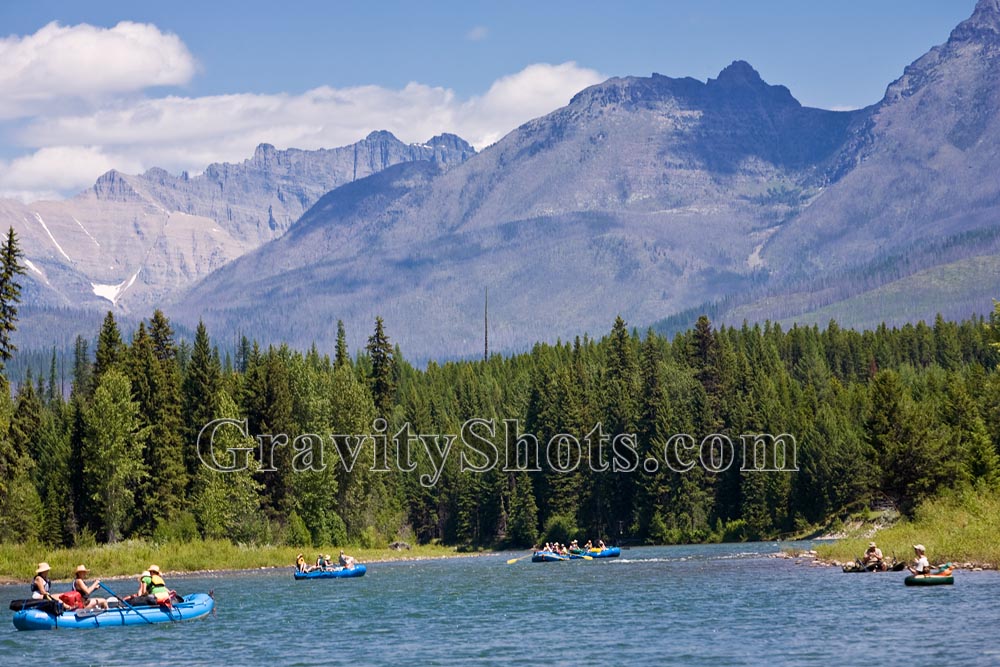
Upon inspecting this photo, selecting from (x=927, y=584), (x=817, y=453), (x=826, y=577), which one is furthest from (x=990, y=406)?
(x=927, y=584)

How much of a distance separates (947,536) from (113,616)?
48.7 m

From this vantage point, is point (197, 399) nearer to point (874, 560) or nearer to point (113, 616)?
point (113, 616)

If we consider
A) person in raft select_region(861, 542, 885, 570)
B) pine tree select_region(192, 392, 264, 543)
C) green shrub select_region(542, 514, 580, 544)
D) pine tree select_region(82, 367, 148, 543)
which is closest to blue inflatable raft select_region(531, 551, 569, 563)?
pine tree select_region(192, 392, 264, 543)

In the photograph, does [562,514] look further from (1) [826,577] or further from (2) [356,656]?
(2) [356,656]

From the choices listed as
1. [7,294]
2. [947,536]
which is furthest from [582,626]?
[7,294]

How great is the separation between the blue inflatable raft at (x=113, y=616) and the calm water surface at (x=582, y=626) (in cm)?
55

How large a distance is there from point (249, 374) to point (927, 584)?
7215 cm

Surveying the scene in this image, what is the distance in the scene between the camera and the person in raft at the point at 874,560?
81.1 meters

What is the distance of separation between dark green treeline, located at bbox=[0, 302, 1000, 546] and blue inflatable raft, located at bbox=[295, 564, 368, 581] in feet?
53.0

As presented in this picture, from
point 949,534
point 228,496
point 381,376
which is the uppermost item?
point 381,376

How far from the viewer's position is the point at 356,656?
5547cm

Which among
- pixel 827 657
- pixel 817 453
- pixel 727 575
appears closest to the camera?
pixel 827 657

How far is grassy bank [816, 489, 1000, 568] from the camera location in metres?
79.4

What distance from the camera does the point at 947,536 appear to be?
83562 mm
